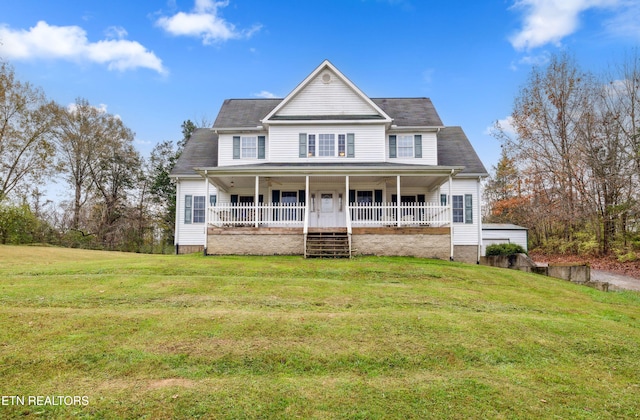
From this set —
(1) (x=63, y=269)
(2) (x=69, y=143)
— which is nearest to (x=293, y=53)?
(1) (x=63, y=269)

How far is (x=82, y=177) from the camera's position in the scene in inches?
1222

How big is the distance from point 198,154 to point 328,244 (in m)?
A: 10.4

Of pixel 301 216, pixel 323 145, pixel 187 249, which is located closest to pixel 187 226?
pixel 187 249

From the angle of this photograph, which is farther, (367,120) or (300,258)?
(367,120)

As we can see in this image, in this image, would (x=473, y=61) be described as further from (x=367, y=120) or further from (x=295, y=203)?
(x=295, y=203)

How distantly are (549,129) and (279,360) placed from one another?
28.6 metres

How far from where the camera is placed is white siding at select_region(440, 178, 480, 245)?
18406 mm

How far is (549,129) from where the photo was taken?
1041 inches

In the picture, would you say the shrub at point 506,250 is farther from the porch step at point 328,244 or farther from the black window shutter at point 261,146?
the black window shutter at point 261,146

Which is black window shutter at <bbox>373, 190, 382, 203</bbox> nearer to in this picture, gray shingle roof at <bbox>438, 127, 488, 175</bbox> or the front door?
the front door

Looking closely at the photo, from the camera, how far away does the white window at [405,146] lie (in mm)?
19156

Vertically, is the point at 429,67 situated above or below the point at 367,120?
above

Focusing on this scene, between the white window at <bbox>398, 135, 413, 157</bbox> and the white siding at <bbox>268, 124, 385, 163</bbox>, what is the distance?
4.26 feet

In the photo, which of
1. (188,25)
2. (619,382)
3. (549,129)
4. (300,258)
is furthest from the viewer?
(549,129)
